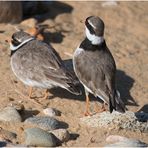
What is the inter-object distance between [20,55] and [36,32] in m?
1.81

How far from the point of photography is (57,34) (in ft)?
36.6

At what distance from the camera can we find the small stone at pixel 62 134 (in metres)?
7.64

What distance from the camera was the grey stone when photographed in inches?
323

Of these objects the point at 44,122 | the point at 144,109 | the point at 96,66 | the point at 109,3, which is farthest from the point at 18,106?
the point at 109,3

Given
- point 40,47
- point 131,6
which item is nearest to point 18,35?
point 40,47

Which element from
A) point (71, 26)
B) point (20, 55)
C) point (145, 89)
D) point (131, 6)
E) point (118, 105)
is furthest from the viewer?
point (131, 6)

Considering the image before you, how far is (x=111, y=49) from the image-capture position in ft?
35.7

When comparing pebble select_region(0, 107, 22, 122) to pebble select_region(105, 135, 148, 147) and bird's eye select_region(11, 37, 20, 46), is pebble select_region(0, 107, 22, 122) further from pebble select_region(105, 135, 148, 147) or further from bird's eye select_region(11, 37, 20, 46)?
bird's eye select_region(11, 37, 20, 46)

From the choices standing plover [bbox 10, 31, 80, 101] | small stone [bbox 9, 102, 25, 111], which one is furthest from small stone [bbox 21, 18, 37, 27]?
small stone [bbox 9, 102, 25, 111]

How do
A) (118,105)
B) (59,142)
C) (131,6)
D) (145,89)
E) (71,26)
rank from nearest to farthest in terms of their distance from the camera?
(59,142)
(118,105)
(145,89)
(71,26)
(131,6)

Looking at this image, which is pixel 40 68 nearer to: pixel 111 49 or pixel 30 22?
pixel 111 49

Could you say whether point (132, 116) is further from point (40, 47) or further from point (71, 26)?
point (71, 26)

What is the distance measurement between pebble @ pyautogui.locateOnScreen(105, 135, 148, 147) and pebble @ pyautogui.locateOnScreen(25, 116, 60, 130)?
2.38 feet

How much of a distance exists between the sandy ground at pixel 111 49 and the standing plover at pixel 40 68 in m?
0.32
